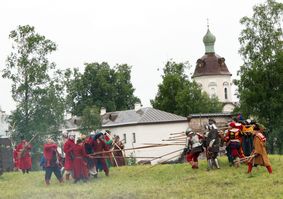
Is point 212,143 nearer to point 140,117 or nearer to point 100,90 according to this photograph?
point 140,117

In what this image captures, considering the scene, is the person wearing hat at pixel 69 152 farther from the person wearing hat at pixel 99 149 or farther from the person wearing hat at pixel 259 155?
the person wearing hat at pixel 259 155

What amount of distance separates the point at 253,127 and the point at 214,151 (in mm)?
1512

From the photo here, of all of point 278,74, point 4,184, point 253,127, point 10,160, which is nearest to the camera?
point 253,127

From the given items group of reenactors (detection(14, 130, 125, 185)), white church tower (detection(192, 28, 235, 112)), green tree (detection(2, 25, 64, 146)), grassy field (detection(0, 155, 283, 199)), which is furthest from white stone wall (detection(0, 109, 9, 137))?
white church tower (detection(192, 28, 235, 112))

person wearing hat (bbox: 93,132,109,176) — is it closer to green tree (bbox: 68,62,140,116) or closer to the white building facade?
the white building facade

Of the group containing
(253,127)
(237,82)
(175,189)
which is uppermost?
(237,82)

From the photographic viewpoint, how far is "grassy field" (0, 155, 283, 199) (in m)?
19.3

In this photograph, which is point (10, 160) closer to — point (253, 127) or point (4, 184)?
point (4, 184)

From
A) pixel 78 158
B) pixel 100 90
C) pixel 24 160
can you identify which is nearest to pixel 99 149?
pixel 78 158

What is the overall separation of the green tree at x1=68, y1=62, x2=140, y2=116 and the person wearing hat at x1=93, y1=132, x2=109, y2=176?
58.2 m

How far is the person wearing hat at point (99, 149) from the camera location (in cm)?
2528

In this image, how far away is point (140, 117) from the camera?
75500 mm

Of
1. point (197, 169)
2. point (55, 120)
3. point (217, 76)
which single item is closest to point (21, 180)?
point (197, 169)

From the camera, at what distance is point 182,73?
92688 mm
